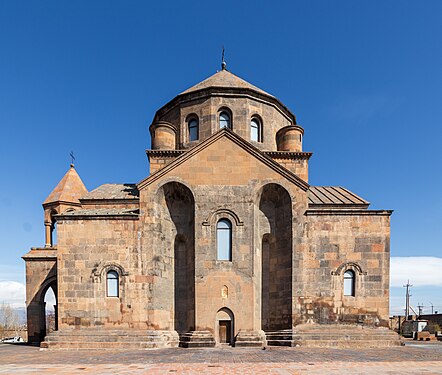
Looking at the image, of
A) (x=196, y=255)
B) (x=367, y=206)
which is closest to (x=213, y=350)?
(x=196, y=255)

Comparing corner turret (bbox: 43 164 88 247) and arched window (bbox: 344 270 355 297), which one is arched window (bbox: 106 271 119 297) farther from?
arched window (bbox: 344 270 355 297)

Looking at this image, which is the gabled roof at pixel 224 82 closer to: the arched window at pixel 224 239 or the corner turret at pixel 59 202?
the arched window at pixel 224 239

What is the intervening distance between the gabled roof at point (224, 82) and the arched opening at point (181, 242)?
768 cm

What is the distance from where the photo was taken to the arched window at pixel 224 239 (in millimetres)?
16719

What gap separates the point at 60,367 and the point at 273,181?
1220 centimetres

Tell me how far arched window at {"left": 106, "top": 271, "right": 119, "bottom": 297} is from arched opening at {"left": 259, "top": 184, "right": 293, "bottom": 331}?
7737 millimetres

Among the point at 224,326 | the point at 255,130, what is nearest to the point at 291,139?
the point at 255,130

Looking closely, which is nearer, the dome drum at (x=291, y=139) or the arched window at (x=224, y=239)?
the arched window at (x=224, y=239)

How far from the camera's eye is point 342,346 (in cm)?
1548

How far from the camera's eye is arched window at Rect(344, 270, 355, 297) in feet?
54.2

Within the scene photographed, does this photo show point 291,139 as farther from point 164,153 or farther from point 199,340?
point 199,340

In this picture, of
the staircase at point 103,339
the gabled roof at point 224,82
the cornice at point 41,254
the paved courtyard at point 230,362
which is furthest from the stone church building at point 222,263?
the gabled roof at point 224,82

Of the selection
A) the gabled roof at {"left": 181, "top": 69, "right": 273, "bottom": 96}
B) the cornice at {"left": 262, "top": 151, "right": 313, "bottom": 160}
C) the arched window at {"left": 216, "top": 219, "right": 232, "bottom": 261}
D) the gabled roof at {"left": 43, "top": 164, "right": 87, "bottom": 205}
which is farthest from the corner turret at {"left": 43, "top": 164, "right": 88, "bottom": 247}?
the cornice at {"left": 262, "top": 151, "right": 313, "bottom": 160}

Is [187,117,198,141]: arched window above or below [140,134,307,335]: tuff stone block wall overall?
above
